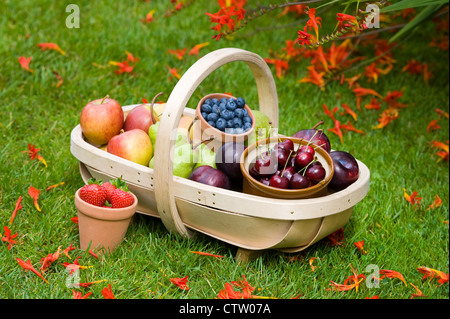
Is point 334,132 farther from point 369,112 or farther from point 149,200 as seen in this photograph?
point 149,200

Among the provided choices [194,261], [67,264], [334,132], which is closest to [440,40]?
[334,132]

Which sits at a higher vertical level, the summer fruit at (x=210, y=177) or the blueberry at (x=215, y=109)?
the blueberry at (x=215, y=109)

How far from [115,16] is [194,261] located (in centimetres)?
244

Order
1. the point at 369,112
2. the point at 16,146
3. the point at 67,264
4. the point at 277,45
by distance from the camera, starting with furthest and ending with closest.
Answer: the point at 277,45 < the point at 369,112 < the point at 16,146 < the point at 67,264

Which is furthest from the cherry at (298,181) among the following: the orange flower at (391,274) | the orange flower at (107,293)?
the orange flower at (107,293)

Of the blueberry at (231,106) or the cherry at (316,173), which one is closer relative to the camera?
the cherry at (316,173)

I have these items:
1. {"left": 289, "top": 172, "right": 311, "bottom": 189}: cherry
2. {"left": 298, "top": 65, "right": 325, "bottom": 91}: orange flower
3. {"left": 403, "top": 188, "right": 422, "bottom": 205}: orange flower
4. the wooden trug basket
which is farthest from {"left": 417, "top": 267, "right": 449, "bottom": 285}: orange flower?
{"left": 298, "top": 65, "right": 325, "bottom": 91}: orange flower

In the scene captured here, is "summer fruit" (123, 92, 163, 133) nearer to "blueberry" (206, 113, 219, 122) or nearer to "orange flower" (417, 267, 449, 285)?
"blueberry" (206, 113, 219, 122)

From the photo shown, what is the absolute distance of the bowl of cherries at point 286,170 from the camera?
1.98 m

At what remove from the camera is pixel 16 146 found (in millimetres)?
2775

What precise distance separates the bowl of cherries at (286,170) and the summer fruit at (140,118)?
56 cm

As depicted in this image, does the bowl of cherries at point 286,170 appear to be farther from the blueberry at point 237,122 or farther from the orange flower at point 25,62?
the orange flower at point 25,62

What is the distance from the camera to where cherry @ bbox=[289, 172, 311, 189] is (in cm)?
197

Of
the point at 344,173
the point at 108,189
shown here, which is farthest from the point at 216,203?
the point at 344,173
